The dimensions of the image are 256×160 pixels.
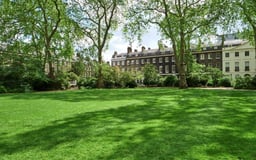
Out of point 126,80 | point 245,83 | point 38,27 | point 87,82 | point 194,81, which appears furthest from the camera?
Result: point 87,82

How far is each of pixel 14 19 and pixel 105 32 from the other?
9936mm

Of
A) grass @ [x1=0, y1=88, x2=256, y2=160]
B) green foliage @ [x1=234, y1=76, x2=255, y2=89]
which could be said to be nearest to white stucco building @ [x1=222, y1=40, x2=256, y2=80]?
green foliage @ [x1=234, y1=76, x2=255, y2=89]

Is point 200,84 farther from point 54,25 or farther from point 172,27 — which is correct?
point 54,25

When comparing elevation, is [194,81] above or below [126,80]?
below

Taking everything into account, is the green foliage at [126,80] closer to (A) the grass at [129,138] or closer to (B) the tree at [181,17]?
(B) the tree at [181,17]

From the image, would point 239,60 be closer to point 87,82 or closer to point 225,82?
point 225,82

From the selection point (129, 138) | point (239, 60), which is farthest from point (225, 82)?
point (239, 60)

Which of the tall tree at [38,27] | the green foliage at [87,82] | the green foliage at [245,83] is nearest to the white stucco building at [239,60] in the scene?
the green foliage at [87,82]

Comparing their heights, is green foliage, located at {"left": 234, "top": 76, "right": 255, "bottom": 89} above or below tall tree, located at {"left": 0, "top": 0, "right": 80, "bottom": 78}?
below

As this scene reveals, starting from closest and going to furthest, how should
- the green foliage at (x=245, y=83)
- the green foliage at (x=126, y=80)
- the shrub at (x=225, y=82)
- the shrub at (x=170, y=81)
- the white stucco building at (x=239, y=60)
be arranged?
the green foliage at (x=245, y=83) → the shrub at (x=225, y=82) → the shrub at (x=170, y=81) → the green foliage at (x=126, y=80) → the white stucco building at (x=239, y=60)

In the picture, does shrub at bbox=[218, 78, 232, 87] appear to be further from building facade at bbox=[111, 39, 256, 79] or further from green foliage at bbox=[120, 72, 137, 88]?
building facade at bbox=[111, 39, 256, 79]

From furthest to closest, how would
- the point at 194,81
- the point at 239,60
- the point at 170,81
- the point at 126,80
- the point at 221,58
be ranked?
the point at 221,58 < the point at 239,60 < the point at 126,80 < the point at 170,81 < the point at 194,81

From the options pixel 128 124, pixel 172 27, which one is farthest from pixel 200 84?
pixel 128 124

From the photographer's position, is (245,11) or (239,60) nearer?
(245,11)
